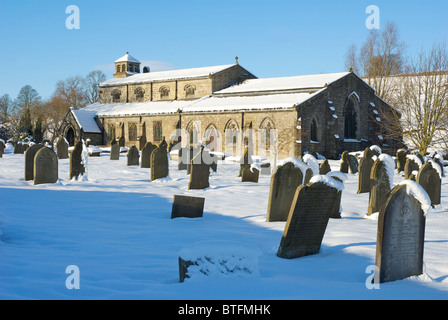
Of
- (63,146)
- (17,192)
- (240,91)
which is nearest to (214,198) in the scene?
(17,192)

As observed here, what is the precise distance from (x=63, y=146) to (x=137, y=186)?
1287 cm

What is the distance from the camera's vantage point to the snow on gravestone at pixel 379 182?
921cm

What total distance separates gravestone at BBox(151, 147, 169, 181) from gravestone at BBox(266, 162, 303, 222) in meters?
7.12

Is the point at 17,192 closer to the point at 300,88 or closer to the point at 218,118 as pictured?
the point at 218,118

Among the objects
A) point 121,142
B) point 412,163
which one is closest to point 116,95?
point 121,142

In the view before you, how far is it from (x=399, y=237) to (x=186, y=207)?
442cm

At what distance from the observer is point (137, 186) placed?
1329cm

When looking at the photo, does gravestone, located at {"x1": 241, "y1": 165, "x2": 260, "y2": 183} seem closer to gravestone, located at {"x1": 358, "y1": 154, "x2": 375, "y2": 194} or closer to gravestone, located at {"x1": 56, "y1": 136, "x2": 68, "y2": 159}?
gravestone, located at {"x1": 358, "y1": 154, "x2": 375, "y2": 194}

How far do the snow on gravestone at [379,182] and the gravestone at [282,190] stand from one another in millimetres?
1848

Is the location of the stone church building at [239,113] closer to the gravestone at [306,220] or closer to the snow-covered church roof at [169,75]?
the snow-covered church roof at [169,75]

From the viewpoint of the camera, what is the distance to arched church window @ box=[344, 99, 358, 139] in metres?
36.1

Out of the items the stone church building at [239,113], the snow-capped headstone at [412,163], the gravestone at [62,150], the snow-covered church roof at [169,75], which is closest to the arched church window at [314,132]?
the stone church building at [239,113]

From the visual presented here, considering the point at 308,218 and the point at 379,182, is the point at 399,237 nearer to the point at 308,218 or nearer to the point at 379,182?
the point at 308,218

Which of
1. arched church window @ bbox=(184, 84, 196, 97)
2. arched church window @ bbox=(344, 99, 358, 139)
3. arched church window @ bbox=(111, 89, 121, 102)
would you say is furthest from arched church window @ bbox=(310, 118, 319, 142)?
arched church window @ bbox=(111, 89, 121, 102)
